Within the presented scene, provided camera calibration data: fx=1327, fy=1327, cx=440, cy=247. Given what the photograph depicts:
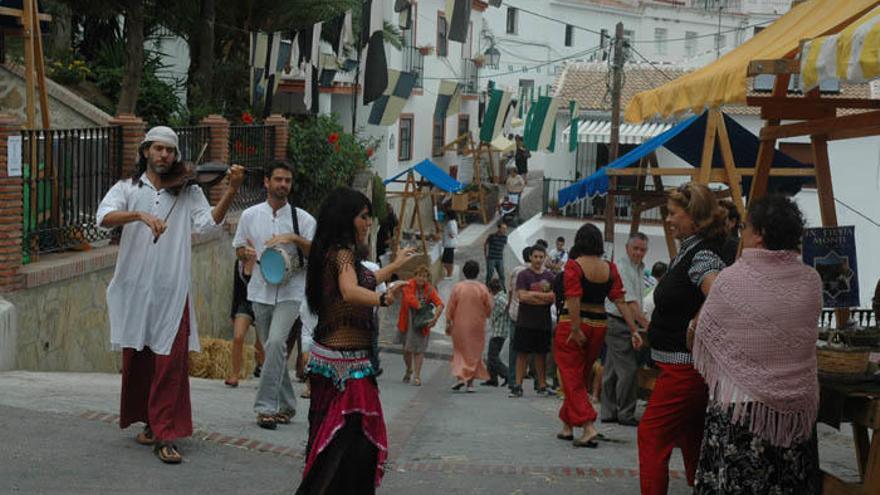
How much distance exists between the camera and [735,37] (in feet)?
205

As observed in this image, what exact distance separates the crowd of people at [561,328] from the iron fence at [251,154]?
9910 millimetres

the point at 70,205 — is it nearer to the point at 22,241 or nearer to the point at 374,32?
the point at 22,241

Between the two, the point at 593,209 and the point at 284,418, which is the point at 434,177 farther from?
the point at 284,418

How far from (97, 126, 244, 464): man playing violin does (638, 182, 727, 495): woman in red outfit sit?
8.47ft

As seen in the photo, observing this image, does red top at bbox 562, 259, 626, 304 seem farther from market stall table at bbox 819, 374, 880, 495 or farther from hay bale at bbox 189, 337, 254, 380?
hay bale at bbox 189, 337, 254, 380

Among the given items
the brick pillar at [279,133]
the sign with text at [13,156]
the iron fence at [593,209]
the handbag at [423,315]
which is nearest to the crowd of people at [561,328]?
the sign with text at [13,156]

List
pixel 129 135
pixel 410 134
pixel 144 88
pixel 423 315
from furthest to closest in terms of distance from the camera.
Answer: pixel 410 134 → pixel 144 88 → pixel 423 315 → pixel 129 135

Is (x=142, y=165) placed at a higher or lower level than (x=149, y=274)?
higher

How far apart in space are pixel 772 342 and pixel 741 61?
2.43m

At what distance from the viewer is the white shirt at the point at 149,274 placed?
7.79 meters

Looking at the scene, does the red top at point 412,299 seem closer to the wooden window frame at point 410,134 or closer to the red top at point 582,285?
the red top at point 582,285

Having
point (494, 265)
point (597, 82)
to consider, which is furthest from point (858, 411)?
point (597, 82)

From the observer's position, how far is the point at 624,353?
11047mm

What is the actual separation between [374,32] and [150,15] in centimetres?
507
